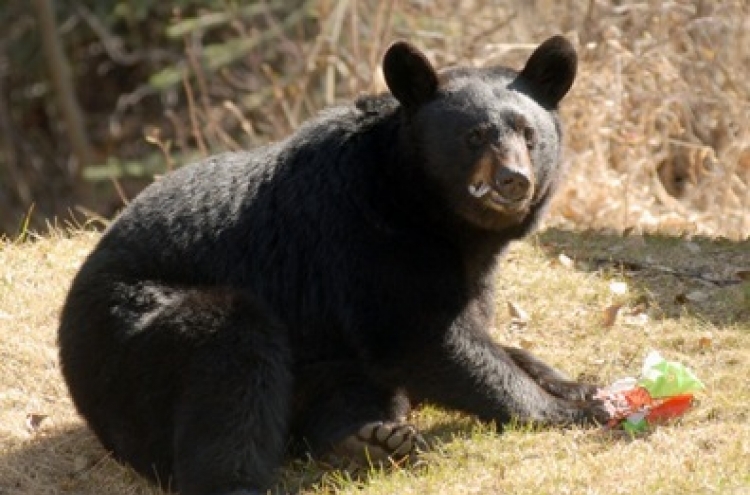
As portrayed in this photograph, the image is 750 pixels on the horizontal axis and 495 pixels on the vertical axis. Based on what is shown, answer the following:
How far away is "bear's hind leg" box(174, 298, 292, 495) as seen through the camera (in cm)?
578

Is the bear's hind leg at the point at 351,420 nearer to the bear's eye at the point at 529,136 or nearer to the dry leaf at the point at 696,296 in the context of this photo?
the bear's eye at the point at 529,136

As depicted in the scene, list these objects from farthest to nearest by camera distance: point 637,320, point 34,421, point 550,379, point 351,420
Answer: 1. point 637,320
2. point 34,421
3. point 550,379
4. point 351,420

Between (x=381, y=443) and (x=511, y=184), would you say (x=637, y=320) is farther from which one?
(x=381, y=443)

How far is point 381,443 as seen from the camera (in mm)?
6055

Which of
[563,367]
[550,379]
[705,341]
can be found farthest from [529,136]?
[705,341]

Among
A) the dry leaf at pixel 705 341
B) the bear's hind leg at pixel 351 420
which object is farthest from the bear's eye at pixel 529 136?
the dry leaf at pixel 705 341

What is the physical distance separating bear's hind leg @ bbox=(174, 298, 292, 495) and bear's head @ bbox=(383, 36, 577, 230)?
1.08 meters

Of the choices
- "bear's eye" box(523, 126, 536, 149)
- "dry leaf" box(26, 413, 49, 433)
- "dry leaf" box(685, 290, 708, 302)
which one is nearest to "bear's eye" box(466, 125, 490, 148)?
"bear's eye" box(523, 126, 536, 149)

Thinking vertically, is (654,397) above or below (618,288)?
above

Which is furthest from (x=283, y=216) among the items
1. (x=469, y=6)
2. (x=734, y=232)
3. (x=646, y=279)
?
(x=469, y=6)

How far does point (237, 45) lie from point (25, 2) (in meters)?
3.36

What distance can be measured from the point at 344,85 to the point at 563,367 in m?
7.09

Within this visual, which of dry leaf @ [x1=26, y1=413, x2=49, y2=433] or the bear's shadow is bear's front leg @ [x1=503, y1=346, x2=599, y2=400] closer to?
the bear's shadow

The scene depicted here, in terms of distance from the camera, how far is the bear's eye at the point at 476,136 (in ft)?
20.7
